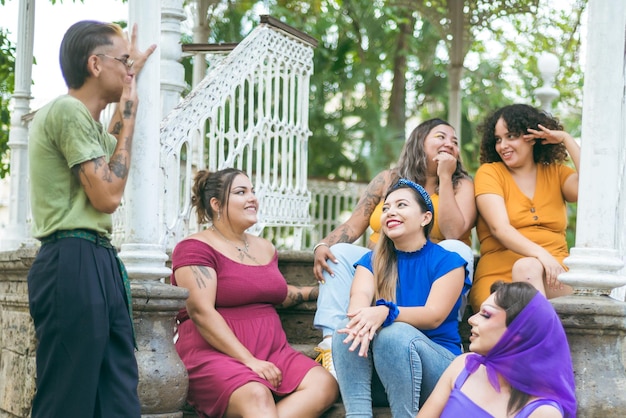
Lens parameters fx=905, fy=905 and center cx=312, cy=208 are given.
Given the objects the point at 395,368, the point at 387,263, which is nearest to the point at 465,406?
the point at 395,368

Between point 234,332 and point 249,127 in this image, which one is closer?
point 234,332

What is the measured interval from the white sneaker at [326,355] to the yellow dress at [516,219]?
752 millimetres

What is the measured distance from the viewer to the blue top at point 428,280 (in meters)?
3.98

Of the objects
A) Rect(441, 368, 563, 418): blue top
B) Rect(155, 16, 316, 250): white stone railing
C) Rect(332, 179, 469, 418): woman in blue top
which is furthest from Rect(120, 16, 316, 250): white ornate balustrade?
Rect(441, 368, 563, 418): blue top

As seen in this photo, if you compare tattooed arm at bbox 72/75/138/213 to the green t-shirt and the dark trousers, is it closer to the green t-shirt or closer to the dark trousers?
the green t-shirt

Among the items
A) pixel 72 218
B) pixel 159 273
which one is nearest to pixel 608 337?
pixel 159 273

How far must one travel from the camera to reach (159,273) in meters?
4.00

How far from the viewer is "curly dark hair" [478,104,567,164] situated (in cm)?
463

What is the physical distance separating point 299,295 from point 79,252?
70.0 inches

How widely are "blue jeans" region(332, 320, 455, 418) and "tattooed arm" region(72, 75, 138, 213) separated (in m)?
1.19

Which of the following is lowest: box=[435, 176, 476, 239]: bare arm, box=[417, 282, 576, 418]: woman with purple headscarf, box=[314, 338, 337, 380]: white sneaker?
box=[314, 338, 337, 380]: white sneaker

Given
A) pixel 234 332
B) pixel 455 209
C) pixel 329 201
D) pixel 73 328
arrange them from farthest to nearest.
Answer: pixel 329 201 → pixel 455 209 → pixel 234 332 → pixel 73 328

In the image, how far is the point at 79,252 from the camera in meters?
3.12

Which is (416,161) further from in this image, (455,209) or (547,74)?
(547,74)
